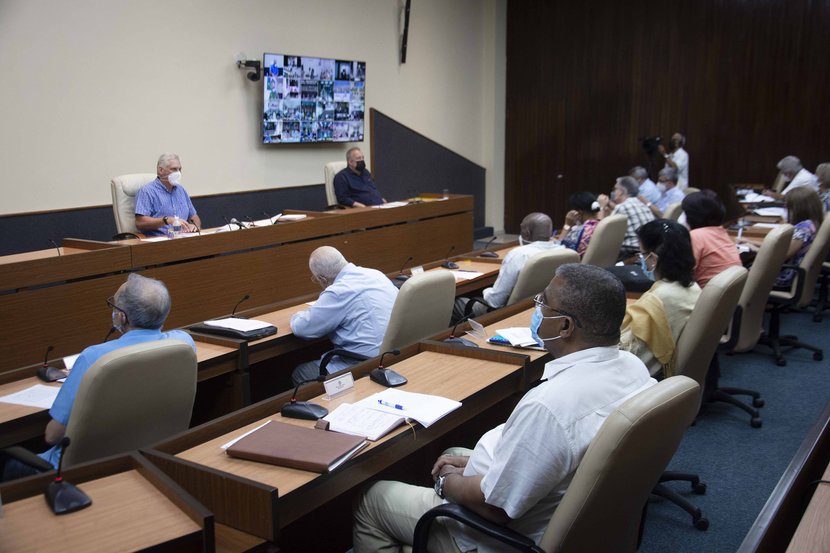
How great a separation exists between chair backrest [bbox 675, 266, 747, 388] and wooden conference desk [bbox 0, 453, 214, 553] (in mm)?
2013

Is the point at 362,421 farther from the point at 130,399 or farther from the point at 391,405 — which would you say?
the point at 130,399

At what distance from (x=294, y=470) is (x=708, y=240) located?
327cm

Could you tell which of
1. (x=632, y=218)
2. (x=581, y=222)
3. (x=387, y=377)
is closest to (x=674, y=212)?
(x=632, y=218)

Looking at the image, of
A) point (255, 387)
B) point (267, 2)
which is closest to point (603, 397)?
point (255, 387)

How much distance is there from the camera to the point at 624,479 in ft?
5.27

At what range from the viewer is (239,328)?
3287mm

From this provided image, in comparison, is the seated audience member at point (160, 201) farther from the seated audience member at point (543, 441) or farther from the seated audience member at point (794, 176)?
the seated audience member at point (794, 176)

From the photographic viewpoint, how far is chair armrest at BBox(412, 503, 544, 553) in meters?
1.68

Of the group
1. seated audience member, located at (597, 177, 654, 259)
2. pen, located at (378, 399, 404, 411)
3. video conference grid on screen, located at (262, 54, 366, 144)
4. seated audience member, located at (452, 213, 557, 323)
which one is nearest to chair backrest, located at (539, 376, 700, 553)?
pen, located at (378, 399, 404, 411)

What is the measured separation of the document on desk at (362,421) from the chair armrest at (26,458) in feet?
2.70

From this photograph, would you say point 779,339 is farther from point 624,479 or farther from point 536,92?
point 536,92

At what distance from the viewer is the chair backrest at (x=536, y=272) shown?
392 centimetres

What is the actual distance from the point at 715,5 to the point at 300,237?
22.8ft

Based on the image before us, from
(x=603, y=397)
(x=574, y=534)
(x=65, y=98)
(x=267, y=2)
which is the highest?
(x=267, y=2)
